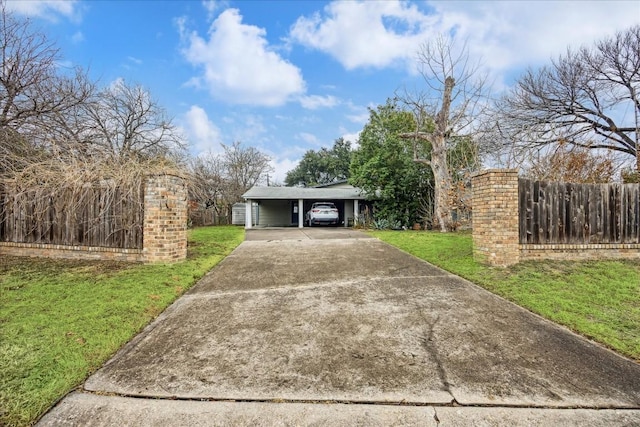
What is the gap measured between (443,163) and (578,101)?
7189 mm

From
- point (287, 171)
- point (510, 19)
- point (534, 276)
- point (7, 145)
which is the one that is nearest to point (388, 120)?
point (510, 19)

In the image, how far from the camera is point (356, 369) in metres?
2.26

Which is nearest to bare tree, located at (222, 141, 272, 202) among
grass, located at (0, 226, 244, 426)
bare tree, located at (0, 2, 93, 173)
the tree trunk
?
the tree trunk

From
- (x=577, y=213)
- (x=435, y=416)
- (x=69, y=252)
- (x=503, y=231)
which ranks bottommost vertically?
(x=435, y=416)

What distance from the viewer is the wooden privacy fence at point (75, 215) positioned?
5973 mm

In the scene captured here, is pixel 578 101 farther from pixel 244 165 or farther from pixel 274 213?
pixel 244 165

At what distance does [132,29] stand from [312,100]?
35.4ft

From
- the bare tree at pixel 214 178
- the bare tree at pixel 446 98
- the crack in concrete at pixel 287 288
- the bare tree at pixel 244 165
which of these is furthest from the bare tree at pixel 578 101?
the bare tree at pixel 244 165

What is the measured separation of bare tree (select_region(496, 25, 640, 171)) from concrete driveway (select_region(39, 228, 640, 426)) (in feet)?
42.3

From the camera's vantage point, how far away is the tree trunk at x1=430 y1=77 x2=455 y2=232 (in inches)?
504

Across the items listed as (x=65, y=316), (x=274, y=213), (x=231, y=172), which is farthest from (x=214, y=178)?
(x=65, y=316)

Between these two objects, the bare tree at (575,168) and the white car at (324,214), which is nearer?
the bare tree at (575,168)

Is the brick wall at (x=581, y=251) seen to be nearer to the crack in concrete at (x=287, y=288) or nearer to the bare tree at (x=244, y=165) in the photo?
the crack in concrete at (x=287, y=288)

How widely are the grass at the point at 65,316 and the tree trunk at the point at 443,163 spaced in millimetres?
10368
